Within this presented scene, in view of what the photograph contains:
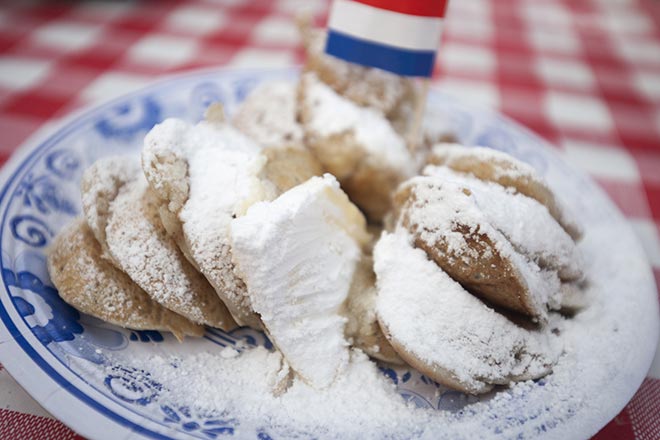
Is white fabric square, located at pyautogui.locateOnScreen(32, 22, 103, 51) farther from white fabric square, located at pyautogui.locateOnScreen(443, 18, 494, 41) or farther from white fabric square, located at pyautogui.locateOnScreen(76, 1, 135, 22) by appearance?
white fabric square, located at pyautogui.locateOnScreen(443, 18, 494, 41)

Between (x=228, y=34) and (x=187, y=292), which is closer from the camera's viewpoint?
(x=187, y=292)

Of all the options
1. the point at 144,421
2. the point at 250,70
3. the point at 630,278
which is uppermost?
the point at 250,70

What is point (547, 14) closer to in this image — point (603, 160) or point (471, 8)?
point (471, 8)

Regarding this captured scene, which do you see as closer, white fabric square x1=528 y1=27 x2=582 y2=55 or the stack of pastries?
the stack of pastries

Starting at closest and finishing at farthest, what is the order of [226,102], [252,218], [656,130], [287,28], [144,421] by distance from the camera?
[144,421]
[252,218]
[226,102]
[656,130]
[287,28]

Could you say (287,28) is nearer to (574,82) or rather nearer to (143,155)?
(574,82)

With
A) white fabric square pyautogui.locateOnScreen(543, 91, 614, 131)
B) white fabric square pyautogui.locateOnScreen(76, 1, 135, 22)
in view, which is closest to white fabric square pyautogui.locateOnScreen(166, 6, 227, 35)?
white fabric square pyautogui.locateOnScreen(76, 1, 135, 22)

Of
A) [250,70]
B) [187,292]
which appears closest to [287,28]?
[250,70]
